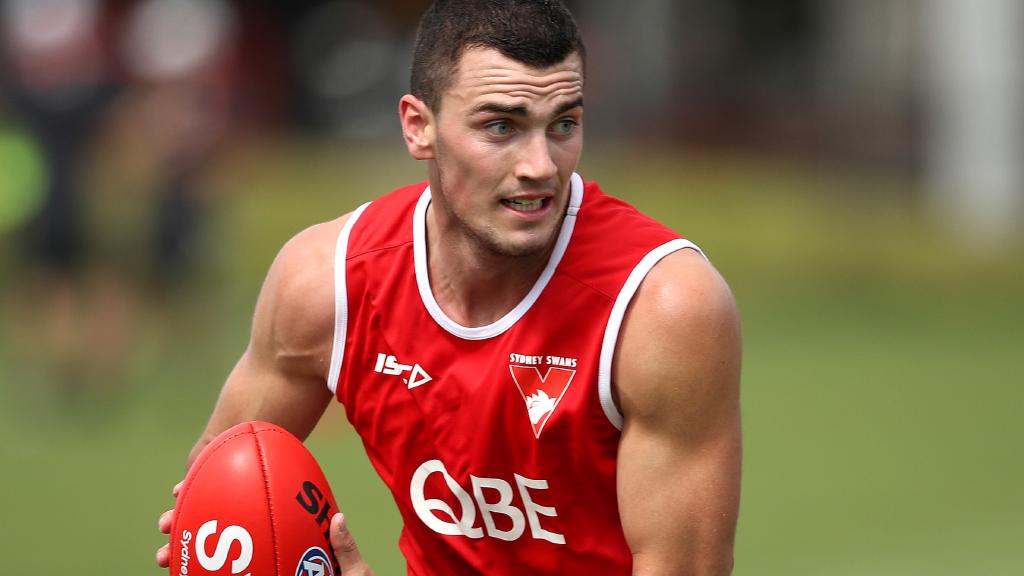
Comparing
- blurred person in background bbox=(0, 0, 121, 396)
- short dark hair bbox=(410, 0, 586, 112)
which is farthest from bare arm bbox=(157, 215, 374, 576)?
blurred person in background bbox=(0, 0, 121, 396)

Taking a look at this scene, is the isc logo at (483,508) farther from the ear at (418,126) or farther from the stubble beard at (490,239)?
the ear at (418,126)

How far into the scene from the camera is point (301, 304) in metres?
4.25

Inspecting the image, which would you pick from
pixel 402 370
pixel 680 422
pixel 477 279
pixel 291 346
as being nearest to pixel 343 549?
pixel 402 370

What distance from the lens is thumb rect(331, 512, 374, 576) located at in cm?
394

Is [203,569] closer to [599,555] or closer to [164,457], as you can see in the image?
[599,555]

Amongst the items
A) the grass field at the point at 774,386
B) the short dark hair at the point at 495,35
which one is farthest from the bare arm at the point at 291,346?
the grass field at the point at 774,386

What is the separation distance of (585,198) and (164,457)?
6.21 m

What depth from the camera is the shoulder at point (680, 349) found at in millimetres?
3807

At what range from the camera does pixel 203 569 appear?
3867 mm

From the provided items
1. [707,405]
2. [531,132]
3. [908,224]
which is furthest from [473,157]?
[908,224]

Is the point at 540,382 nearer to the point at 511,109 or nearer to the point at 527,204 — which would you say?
the point at 527,204

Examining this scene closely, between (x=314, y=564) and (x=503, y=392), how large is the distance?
0.61 metres

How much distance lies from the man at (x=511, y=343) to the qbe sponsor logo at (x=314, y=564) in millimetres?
41

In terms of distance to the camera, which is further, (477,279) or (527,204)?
(477,279)
